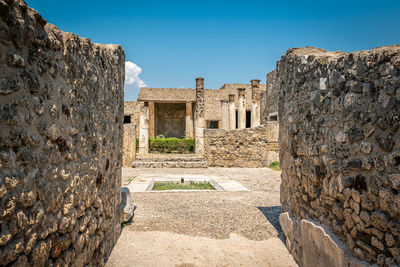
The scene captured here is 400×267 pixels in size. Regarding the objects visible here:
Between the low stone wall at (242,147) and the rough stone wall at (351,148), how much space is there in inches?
349

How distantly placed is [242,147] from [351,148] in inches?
396

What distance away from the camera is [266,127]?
12.3 meters

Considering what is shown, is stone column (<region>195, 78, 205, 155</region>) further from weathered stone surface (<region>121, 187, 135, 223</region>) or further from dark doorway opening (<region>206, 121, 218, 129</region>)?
weathered stone surface (<region>121, 187, 135, 223</region>)

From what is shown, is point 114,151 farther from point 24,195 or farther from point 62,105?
point 24,195

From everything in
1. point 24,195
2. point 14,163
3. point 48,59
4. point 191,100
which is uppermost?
point 191,100

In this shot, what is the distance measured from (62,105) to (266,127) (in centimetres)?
1116

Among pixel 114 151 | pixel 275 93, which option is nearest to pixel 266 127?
pixel 275 93

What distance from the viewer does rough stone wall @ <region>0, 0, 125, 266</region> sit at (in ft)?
4.17

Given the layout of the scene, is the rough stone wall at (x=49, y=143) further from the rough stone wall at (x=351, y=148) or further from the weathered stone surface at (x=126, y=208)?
the rough stone wall at (x=351, y=148)

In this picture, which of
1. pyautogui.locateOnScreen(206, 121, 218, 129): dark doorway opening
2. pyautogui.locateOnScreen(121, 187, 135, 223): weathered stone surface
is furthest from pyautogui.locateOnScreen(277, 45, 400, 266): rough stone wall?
pyautogui.locateOnScreen(206, 121, 218, 129): dark doorway opening

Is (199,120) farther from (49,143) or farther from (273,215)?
(49,143)

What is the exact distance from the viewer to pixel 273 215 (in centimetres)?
468

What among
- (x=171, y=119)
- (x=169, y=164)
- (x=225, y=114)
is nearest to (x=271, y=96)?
(x=225, y=114)

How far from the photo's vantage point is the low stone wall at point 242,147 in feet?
40.3
